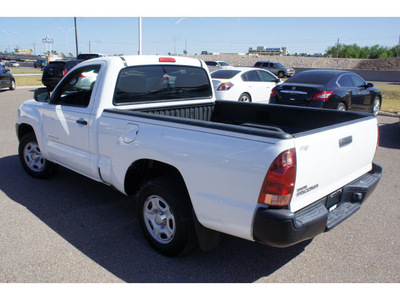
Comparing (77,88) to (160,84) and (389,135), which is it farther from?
(389,135)

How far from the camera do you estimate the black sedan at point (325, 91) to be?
9.30 meters

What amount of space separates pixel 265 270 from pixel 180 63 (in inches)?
113

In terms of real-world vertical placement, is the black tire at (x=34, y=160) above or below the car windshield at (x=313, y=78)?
below

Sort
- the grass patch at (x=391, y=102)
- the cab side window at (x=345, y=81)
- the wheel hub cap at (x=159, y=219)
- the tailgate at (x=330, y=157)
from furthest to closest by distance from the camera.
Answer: the grass patch at (x=391, y=102), the cab side window at (x=345, y=81), the wheel hub cap at (x=159, y=219), the tailgate at (x=330, y=157)

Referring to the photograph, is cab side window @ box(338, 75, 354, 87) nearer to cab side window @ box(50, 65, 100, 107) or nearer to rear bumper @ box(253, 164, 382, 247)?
rear bumper @ box(253, 164, 382, 247)

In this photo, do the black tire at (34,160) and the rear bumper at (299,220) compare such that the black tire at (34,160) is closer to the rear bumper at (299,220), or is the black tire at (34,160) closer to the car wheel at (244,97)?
the rear bumper at (299,220)

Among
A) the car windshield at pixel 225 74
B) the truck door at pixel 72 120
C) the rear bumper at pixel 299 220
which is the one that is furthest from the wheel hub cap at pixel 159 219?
the car windshield at pixel 225 74

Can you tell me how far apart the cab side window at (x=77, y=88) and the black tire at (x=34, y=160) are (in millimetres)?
985

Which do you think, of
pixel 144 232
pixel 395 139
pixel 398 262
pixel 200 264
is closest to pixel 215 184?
pixel 200 264

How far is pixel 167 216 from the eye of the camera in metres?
3.32

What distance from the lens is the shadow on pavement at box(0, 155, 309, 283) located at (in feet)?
10.3

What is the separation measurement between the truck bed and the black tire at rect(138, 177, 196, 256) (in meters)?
0.65

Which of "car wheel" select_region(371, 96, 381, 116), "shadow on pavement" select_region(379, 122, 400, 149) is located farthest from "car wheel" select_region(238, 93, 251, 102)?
"shadow on pavement" select_region(379, 122, 400, 149)

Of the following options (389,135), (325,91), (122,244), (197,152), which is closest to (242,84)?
(325,91)
